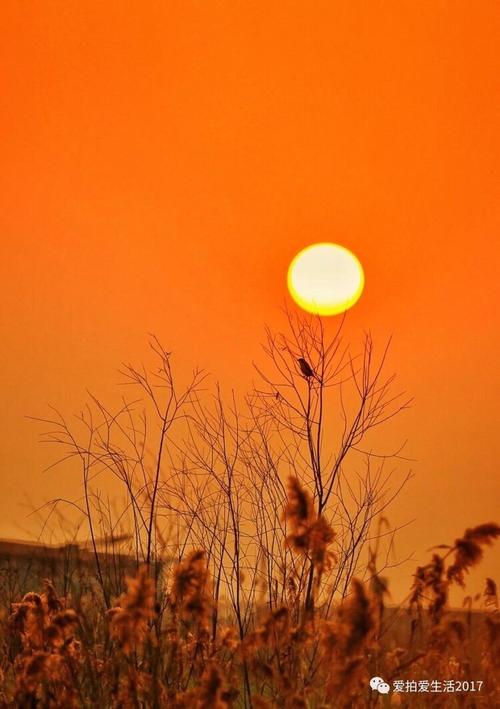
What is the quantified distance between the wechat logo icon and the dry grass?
0.03 m

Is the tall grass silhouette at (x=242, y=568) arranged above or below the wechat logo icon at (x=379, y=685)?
above

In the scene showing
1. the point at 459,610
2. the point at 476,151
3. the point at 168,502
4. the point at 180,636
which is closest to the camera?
the point at 180,636

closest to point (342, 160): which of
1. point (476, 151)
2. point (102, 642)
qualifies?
point (476, 151)

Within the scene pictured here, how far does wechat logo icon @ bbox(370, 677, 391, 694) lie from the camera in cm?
187

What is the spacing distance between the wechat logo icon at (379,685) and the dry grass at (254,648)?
0.10ft

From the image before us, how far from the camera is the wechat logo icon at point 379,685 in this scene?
187 centimetres

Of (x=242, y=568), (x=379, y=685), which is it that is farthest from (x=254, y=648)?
(x=242, y=568)

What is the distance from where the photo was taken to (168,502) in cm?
265

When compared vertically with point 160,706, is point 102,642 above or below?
above

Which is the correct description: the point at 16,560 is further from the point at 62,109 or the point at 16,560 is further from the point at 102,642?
the point at 62,109

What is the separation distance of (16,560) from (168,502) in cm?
58

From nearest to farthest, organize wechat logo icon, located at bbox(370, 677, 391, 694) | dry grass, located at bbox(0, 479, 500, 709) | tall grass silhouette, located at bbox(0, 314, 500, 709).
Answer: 1. dry grass, located at bbox(0, 479, 500, 709)
2. tall grass silhouette, located at bbox(0, 314, 500, 709)
3. wechat logo icon, located at bbox(370, 677, 391, 694)

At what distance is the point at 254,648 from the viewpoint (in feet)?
5.23

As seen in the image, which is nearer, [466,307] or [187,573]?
[187,573]
